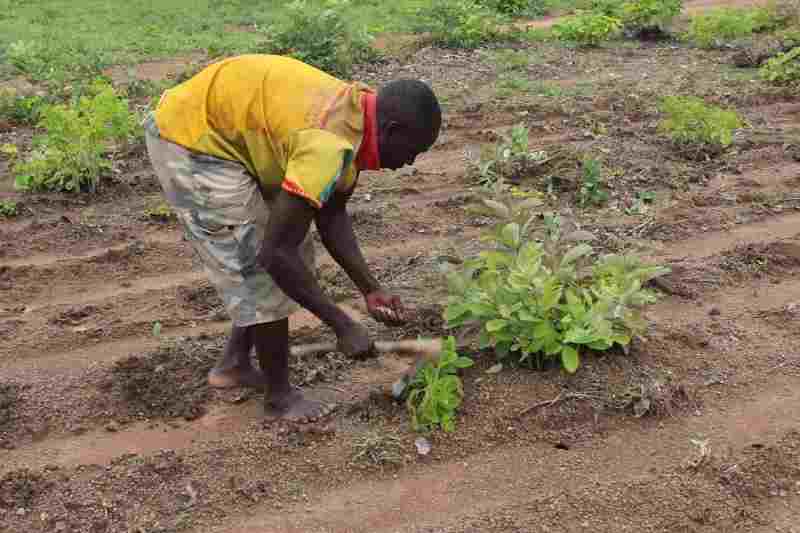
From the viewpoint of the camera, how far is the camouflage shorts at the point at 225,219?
9.46ft

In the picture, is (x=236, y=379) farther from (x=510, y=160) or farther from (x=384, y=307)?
(x=510, y=160)

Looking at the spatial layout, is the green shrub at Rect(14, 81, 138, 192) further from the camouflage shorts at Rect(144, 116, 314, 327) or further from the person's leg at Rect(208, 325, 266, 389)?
the camouflage shorts at Rect(144, 116, 314, 327)

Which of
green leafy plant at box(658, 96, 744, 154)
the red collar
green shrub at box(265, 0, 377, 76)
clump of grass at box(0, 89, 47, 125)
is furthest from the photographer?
green shrub at box(265, 0, 377, 76)

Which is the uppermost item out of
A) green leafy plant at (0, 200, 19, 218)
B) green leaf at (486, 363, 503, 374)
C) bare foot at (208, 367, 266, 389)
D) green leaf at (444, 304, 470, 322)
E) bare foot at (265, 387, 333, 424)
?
green leaf at (444, 304, 470, 322)

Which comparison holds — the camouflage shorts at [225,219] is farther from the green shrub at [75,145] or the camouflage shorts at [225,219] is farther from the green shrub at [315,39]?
the green shrub at [315,39]

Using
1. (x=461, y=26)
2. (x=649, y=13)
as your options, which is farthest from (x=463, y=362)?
(x=649, y=13)

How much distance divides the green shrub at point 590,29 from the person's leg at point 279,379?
664 centimetres

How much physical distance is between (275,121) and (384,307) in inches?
30.6

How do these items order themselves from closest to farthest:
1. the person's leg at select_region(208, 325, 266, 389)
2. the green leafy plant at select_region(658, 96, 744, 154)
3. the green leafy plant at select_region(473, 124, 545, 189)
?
1. the person's leg at select_region(208, 325, 266, 389)
2. the green leafy plant at select_region(473, 124, 545, 189)
3. the green leafy plant at select_region(658, 96, 744, 154)

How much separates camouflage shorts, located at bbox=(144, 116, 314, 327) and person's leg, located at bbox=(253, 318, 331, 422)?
0.11 m

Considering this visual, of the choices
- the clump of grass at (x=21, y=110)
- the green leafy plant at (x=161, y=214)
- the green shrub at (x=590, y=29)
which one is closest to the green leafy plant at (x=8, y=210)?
the green leafy plant at (x=161, y=214)

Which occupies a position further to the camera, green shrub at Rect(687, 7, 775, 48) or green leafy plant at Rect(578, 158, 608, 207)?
green shrub at Rect(687, 7, 775, 48)

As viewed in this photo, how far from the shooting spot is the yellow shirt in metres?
2.56

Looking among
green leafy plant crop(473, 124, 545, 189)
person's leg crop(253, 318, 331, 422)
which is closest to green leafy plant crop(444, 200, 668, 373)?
person's leg crop(253, 318, 331, 422)
